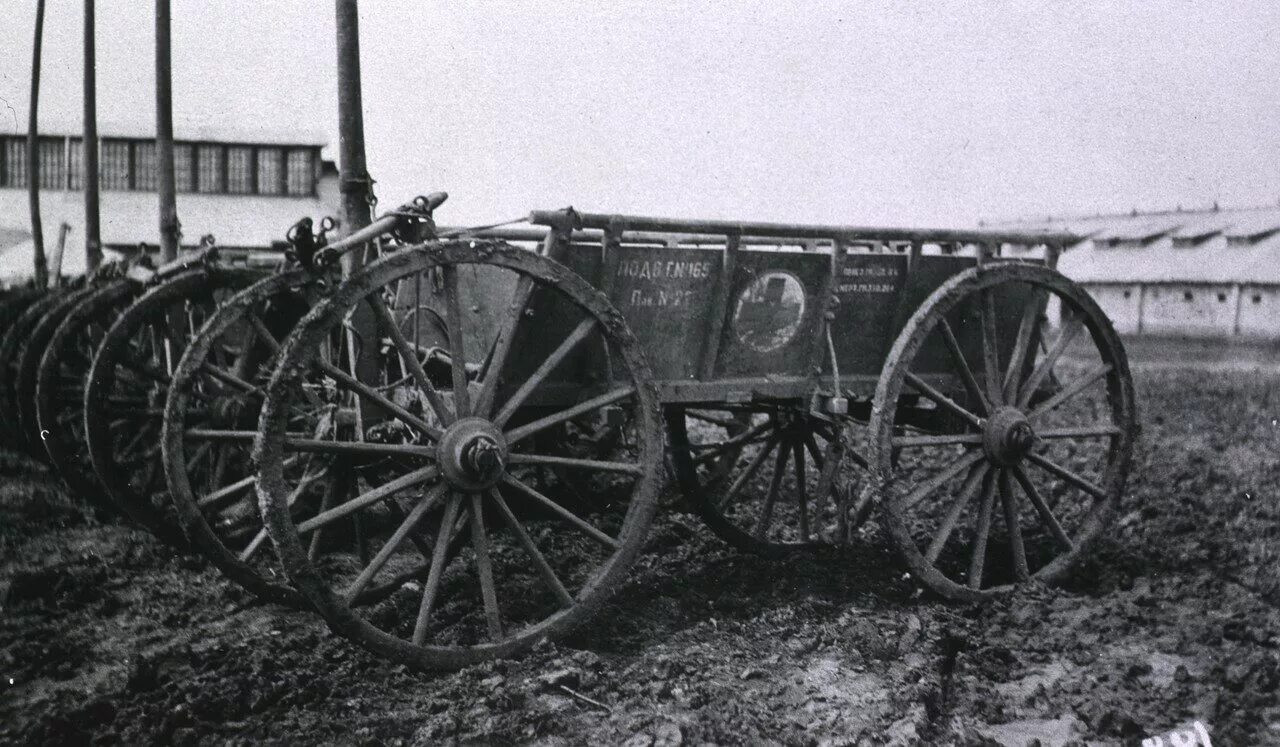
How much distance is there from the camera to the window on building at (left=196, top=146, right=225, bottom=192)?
24625mm

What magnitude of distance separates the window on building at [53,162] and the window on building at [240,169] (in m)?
3.64

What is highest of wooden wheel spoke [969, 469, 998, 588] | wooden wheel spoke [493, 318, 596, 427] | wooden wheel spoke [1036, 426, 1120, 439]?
wooden wheel spoke [493, 318, 596, 427]

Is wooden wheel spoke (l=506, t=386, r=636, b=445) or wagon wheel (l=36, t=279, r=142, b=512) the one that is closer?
wooden wheel spoke (l=506, t=386, r=636, b=445)

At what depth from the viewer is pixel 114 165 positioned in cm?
2450

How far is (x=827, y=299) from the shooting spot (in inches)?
185

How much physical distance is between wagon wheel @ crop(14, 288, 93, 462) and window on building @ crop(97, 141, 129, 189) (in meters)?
19.8

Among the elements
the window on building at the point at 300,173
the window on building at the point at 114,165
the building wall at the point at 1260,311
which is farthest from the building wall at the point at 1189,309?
the window on building at the point at 114,165

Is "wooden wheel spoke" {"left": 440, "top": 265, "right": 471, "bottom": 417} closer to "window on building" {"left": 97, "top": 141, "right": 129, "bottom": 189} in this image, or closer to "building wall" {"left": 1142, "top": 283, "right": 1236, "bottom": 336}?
"window on building" {"left": 97, "top": 141, "right": 129, "bottom": 189}

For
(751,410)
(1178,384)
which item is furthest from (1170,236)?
(751,410)

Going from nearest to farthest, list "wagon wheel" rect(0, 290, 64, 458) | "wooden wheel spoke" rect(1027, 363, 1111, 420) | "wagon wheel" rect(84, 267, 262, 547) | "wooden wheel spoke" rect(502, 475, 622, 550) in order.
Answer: "wooden wheel spoke" rect(502, 475, 622, 550) → "wooden wheel spoke" rect(1027, 363, 1111, 420) → "wagon wheel" rect(84, 267, 262, 547) → "wagon wheel" rect(0, 290, 64, 458)

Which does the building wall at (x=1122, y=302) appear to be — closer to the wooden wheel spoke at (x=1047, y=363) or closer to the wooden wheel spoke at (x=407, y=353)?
the wooden wheel spoke at (x=1047, y=363)

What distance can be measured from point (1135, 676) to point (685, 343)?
2.22 metres

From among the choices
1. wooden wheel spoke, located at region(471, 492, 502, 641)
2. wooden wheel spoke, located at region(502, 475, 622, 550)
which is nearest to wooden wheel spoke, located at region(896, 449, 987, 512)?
wooden wheel spoke, located at region(502, 475, 622, 550)

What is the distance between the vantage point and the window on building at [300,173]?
82.7ft
